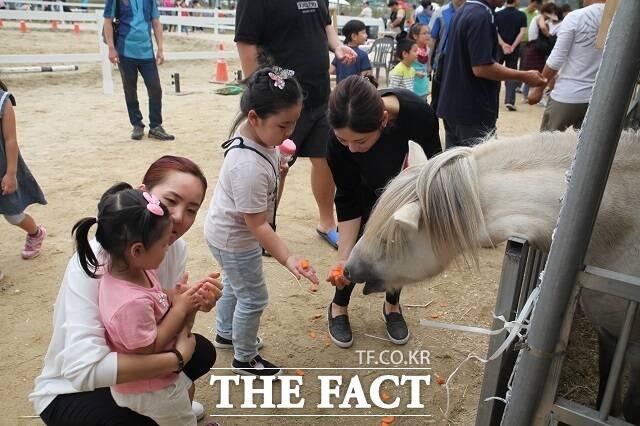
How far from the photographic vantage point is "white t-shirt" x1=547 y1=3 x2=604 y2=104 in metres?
4.14

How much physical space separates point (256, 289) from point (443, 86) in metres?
2.53

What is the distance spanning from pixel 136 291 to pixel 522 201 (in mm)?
1220

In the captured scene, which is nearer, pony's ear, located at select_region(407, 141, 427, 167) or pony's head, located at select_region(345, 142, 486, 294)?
pony's head, located at select_region(345, 142, 486, 294)

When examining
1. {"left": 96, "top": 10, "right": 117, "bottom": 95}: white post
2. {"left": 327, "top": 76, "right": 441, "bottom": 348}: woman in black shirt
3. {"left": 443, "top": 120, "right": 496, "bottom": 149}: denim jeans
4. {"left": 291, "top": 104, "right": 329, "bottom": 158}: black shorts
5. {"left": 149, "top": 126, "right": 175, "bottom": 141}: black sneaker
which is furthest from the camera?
{"left": 96, "top": 10, "right": 117, "bottom": 95}: white post

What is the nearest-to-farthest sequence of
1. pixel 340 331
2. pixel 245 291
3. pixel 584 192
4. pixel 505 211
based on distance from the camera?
pixel 584 192 < pixel 505 211 < pixel 245 291 < pixel 340 331

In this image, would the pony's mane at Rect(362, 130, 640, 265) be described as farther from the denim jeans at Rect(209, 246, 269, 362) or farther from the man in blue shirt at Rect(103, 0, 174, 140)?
the man in blue shirt at Rect(103, 0, 174, 140)

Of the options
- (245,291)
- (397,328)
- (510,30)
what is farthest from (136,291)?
(510,30)

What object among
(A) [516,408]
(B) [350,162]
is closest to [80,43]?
(B) [350,162]

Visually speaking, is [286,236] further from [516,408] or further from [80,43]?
[80,43]

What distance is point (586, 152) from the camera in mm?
942

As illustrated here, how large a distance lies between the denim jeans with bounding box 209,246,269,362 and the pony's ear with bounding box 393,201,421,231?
2.80 ft

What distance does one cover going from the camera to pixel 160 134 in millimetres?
6371

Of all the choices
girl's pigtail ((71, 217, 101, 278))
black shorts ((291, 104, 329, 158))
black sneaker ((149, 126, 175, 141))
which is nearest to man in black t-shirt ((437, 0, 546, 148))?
black shorts ((291, 104, 329, 158))

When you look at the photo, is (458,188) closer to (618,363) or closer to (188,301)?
(618,363)
